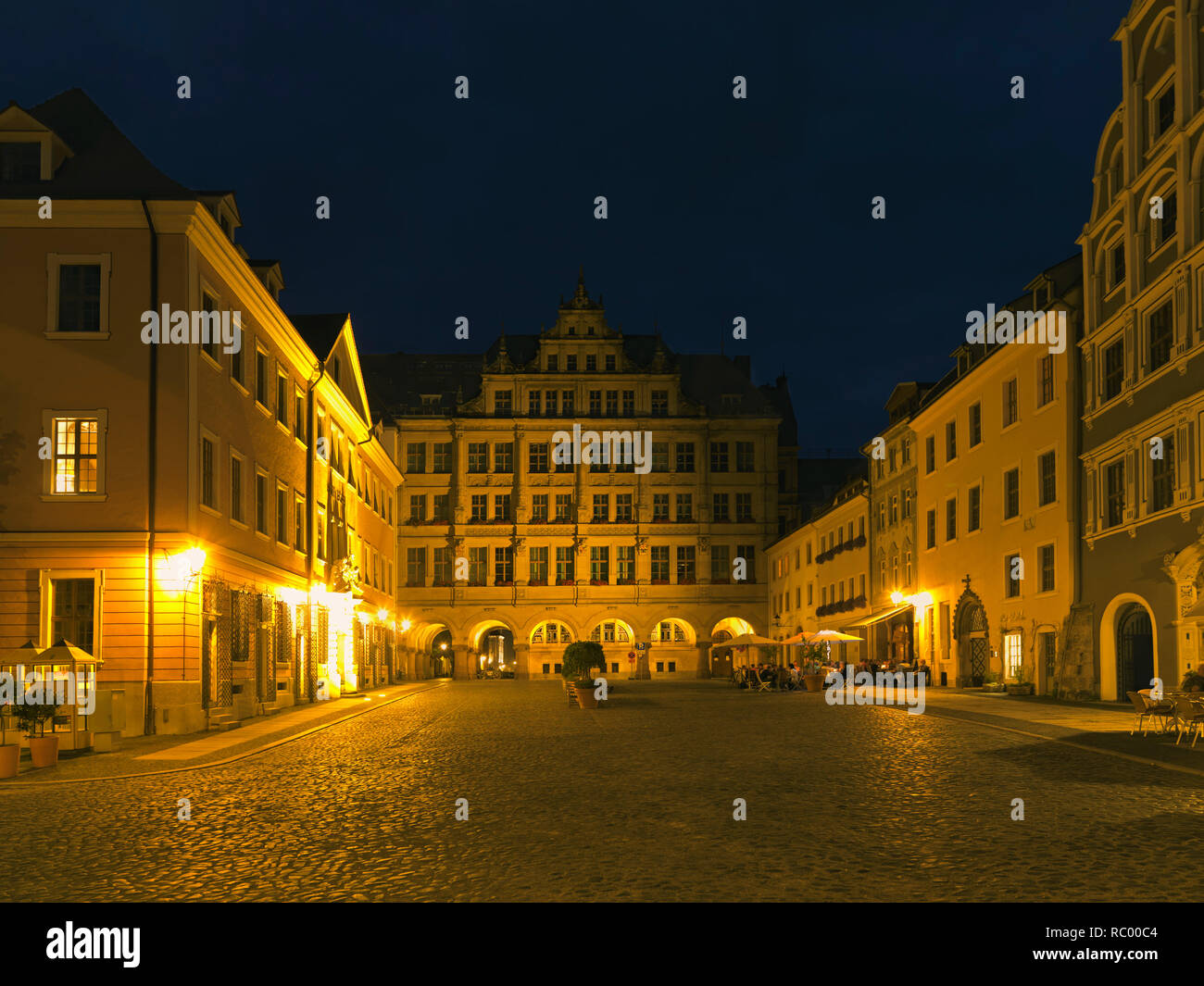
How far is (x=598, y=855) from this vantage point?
10.4 m

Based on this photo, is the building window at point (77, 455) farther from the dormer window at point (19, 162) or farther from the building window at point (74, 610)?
the dormer window at point (19, 162)

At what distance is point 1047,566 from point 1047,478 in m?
2.62

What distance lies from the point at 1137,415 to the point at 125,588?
23912mm

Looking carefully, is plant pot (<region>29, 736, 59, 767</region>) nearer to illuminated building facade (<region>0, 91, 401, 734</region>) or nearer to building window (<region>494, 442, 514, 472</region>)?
illuminated building facade (<region>0, 91, 401, 734</region>)

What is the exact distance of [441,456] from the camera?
80.9 meters

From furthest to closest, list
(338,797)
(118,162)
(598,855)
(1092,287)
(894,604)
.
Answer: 1. (894,604)
2. (1092,287)
3. (118,162)
4. (338,797)
5. (598,855)

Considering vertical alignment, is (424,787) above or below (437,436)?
below

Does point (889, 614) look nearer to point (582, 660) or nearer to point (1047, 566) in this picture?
point (1047, 566)

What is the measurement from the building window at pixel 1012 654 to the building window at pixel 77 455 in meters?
27.1

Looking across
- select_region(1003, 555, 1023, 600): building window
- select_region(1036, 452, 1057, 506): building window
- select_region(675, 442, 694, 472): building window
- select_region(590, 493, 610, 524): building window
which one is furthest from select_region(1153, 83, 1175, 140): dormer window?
select_region(590, 493, 610, 524): building window

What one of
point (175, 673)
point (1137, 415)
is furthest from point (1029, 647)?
point (175, 673)

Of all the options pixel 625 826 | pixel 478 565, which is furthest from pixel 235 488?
pixel 478 565

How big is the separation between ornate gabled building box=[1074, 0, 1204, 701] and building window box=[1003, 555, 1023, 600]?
4520mm

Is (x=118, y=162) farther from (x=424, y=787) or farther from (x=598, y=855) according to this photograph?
(x=598, y=855)
